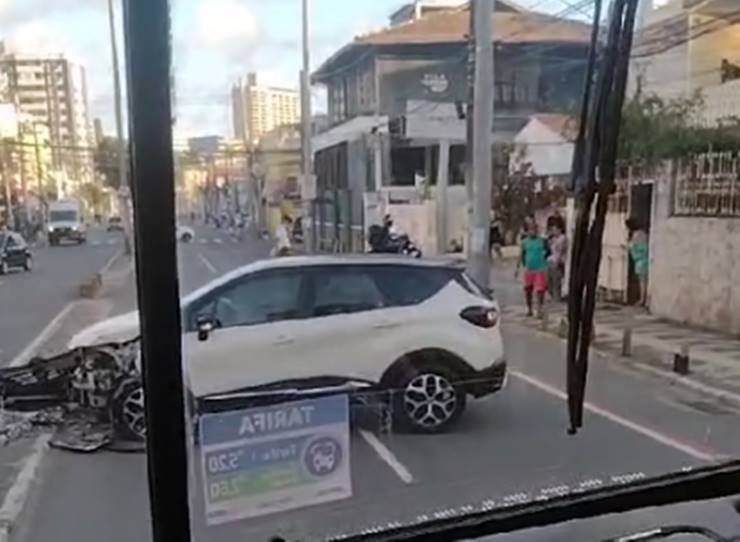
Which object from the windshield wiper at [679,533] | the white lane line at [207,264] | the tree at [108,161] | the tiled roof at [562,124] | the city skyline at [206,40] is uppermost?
the city skyline at [206,40]

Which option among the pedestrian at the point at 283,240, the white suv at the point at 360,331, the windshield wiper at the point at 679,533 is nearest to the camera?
the windshield wiper at the point at 679,533

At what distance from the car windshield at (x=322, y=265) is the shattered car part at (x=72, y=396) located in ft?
0.03

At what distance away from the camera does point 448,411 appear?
3.62 meters

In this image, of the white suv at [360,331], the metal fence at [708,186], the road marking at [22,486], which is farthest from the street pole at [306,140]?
the metal fence at [708,186]

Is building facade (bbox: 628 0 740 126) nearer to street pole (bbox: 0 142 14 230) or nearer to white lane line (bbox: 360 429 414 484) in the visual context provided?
white lane line (bbox: 360 429 414 484)

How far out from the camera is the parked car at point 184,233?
1.12 meters

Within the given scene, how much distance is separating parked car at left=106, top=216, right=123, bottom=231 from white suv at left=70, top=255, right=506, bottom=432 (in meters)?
0.27

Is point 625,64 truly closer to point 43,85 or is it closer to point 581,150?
point 581,150

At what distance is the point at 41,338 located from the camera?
2.47m

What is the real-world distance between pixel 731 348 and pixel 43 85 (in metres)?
5.52

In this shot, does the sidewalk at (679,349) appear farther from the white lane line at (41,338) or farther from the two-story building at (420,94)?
the white lane line at (41,338)

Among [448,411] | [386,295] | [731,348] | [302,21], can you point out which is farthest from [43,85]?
[731,348]

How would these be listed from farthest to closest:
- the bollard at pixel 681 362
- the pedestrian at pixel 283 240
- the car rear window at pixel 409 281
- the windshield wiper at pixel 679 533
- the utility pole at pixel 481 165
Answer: the bollard at pixel 681 362 → the utility pole at pixel 481 165 → the car rear window at pixel 409 281 → the pedestrian at pixel 283 240 → the windshield wiper at pixel 679 533

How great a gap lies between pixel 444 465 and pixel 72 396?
1.14 metres
